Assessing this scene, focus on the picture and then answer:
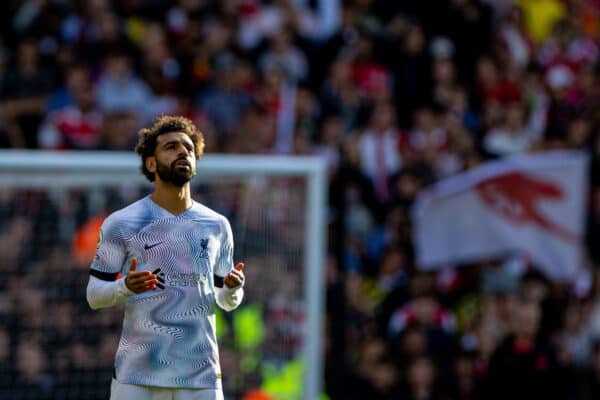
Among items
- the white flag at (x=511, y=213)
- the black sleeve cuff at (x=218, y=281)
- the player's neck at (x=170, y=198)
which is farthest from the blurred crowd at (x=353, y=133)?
the player's neck at (x=170, y=198)

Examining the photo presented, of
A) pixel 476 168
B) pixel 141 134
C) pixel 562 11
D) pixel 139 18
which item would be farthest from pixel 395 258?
pixel 141 134

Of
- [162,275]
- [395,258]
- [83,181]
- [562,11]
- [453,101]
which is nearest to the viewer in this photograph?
[162,275]

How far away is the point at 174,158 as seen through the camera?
20.0 feet

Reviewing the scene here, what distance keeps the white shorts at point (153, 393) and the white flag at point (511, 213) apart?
24.6 ft

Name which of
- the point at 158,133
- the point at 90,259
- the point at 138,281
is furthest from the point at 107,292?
the point at 90,259

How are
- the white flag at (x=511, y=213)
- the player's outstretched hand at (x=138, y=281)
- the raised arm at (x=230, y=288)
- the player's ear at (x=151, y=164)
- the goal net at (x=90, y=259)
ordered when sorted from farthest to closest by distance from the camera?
1. the white flag at (x=511, y=213)
2. the goal net at (x=90, y=259)
3. the player's ear at (x=151, y=164)
4. the raised arm at (x=230, y=288)
5. the player's outstretched hand at (x=138, y=281)

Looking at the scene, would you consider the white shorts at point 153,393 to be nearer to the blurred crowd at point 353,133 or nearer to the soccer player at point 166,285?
the soccer player at point 166,285

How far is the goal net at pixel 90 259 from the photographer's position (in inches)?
384

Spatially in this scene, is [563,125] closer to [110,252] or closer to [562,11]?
[562,11]

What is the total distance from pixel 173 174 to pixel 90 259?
4.05m

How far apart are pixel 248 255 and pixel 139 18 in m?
4.66

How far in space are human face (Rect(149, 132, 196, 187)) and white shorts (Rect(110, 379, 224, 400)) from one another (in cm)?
91

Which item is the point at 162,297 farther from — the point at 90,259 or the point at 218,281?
the point at 90,259

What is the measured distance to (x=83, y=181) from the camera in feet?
32.7
